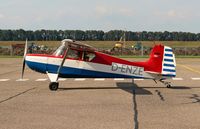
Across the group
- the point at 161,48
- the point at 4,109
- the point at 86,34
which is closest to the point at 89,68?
the point at 161,48

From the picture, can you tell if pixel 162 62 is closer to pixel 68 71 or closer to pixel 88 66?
pixel 88 66

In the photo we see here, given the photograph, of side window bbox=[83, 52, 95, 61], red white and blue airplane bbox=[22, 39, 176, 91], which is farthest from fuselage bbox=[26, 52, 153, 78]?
side window bbox=[83, 52, 95, 61]

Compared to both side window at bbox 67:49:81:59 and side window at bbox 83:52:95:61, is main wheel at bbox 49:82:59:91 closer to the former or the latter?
side window at bbox 67:49:81:59

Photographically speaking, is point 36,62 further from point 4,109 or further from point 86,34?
point 86,34

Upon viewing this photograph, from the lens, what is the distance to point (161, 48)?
709 inches

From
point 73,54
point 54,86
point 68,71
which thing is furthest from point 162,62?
point 54,86

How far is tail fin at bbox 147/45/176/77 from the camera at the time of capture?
17781 mm

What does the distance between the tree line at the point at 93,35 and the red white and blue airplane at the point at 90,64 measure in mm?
108657

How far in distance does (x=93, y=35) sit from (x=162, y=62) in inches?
4584

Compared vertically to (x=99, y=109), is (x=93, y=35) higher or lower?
higher

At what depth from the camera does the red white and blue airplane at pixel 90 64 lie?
56.2 ft

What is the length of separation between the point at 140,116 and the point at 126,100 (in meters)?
3.20

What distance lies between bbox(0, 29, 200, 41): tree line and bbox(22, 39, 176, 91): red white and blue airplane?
108657mm

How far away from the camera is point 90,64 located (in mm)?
17438
